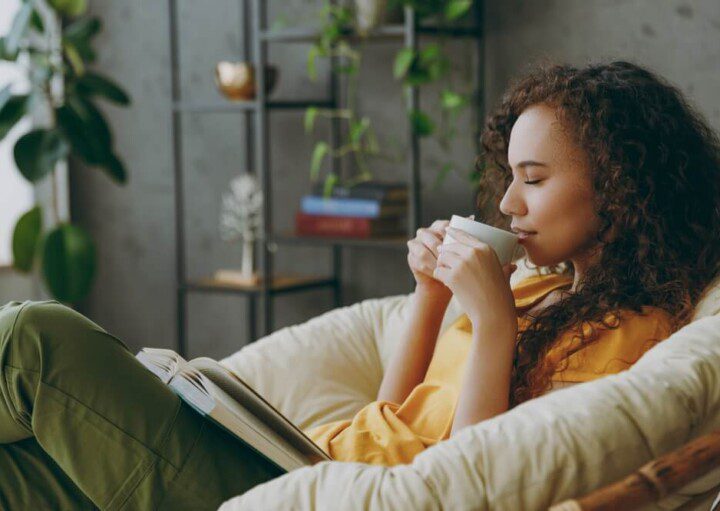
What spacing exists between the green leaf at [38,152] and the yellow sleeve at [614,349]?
2.16 meters

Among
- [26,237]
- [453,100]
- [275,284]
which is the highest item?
[453,100]

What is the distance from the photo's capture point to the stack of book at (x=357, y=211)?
2941 mm

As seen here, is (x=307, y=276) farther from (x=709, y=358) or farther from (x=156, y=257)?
(x=709, y=358)

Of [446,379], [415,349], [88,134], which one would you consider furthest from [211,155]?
[446,379]

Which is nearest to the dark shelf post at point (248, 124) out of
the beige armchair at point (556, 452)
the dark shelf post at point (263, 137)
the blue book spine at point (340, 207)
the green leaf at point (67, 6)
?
the dark shelf post at point (263, 137)

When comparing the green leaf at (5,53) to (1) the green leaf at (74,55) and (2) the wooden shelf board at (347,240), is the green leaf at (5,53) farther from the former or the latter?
(2) the wooden shelf board at (347,240)

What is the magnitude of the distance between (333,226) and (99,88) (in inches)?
35.5

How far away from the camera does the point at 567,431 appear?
3.53 feet

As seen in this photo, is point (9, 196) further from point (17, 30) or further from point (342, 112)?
point (342, 112)

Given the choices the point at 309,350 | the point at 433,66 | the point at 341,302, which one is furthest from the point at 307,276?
the point at 309,350

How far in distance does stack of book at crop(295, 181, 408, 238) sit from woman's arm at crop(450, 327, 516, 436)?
1.59m

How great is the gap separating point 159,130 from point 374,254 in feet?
3.19

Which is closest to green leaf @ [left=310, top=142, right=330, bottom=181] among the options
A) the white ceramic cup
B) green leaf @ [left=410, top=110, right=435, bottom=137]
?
green leaf @ [left=410, top=110, right=435, bottom=137]

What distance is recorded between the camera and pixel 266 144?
3057 mm
